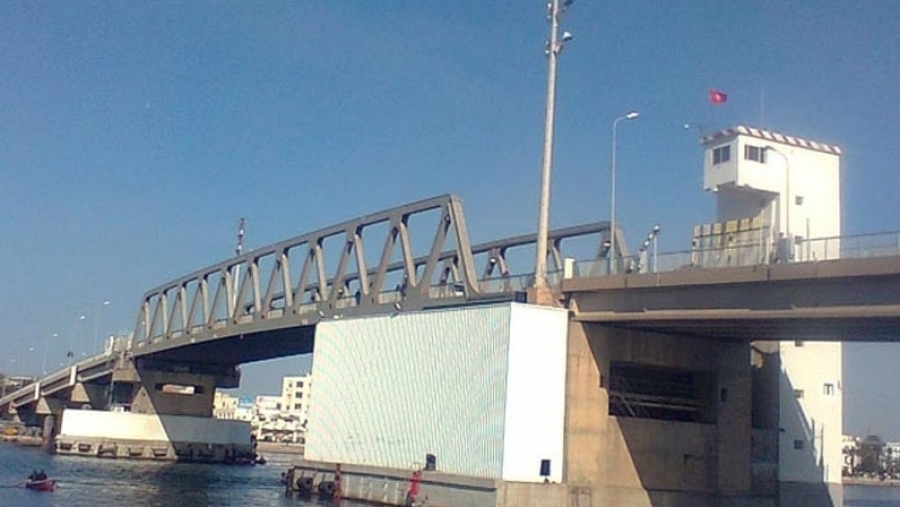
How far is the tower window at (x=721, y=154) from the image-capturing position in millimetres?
62688

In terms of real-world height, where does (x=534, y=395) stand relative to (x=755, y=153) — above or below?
below

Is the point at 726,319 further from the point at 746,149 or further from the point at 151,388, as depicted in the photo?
the point at 151,388

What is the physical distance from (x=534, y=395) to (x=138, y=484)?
35364 mm

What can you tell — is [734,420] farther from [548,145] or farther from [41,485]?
[41,485]

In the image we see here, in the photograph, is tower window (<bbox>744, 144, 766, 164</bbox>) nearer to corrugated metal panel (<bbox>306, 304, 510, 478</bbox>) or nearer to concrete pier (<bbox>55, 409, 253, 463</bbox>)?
corrugated metal panel (<bbox>306, 304, 510, 478</bbox>)

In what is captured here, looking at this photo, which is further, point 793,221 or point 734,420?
point 793,221

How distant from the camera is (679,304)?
46312 millimetres

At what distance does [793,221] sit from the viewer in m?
63.2

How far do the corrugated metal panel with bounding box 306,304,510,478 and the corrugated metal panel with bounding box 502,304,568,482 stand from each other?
0.49m

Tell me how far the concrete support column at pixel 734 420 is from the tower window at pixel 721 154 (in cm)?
1251

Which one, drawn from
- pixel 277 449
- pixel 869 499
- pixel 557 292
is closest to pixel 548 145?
pixel 557 292

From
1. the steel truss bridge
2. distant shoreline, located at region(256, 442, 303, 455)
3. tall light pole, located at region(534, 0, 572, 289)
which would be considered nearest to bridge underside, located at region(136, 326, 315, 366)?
the steel truss bridge

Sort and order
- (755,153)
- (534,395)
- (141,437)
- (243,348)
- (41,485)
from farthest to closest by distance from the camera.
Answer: (141,437)
(243,348)
(41,485)
(755,153)
(534,395)

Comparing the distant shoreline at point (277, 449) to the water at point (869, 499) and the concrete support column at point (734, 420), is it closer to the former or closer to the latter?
the water at point (869, 499)
